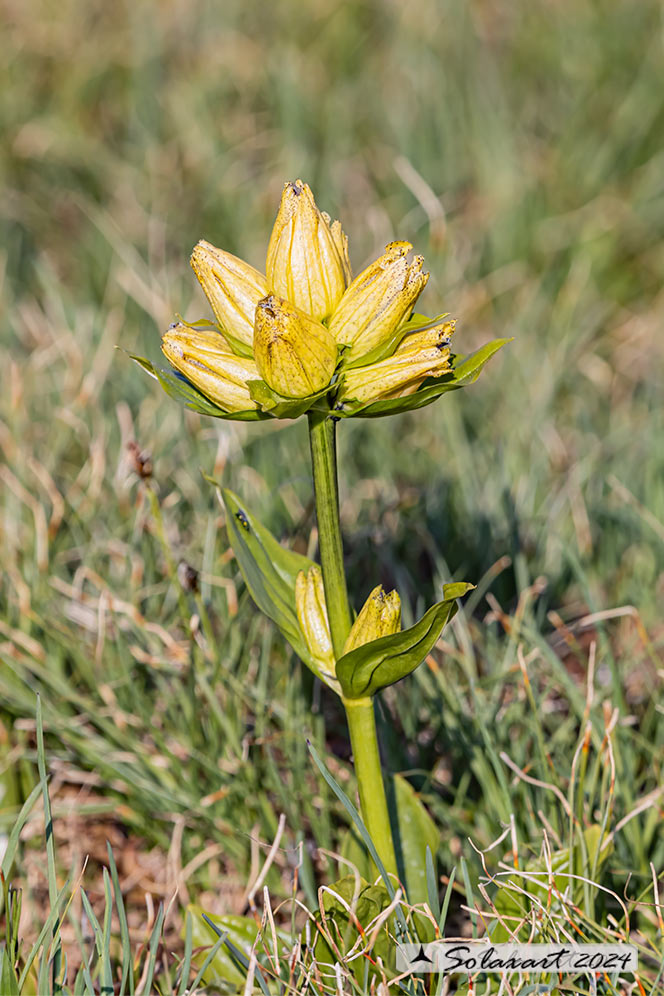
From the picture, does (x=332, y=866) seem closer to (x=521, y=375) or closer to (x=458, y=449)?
(x=458, y=449)

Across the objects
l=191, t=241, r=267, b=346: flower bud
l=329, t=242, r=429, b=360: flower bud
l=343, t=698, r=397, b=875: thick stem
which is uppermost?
l=191, t=241, r=267, b=346: flower bud

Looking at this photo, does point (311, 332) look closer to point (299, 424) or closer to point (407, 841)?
point (407, 841)

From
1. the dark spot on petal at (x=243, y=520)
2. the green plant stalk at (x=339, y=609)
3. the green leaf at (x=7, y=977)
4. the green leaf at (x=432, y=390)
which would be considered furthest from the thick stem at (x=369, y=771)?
the green leaf at (x=7, y=977)

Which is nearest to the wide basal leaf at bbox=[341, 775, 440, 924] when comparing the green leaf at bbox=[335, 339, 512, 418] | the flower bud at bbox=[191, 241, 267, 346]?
the green leaf at bbox=[335, 339, 512, 418]

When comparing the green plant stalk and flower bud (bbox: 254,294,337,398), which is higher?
flower bud (bbox: 254,294,337,398)

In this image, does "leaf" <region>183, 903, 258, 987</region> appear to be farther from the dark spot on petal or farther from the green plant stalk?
the dark spot on petal

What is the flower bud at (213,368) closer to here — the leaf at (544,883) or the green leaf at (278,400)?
the green leaf at (278,400)
